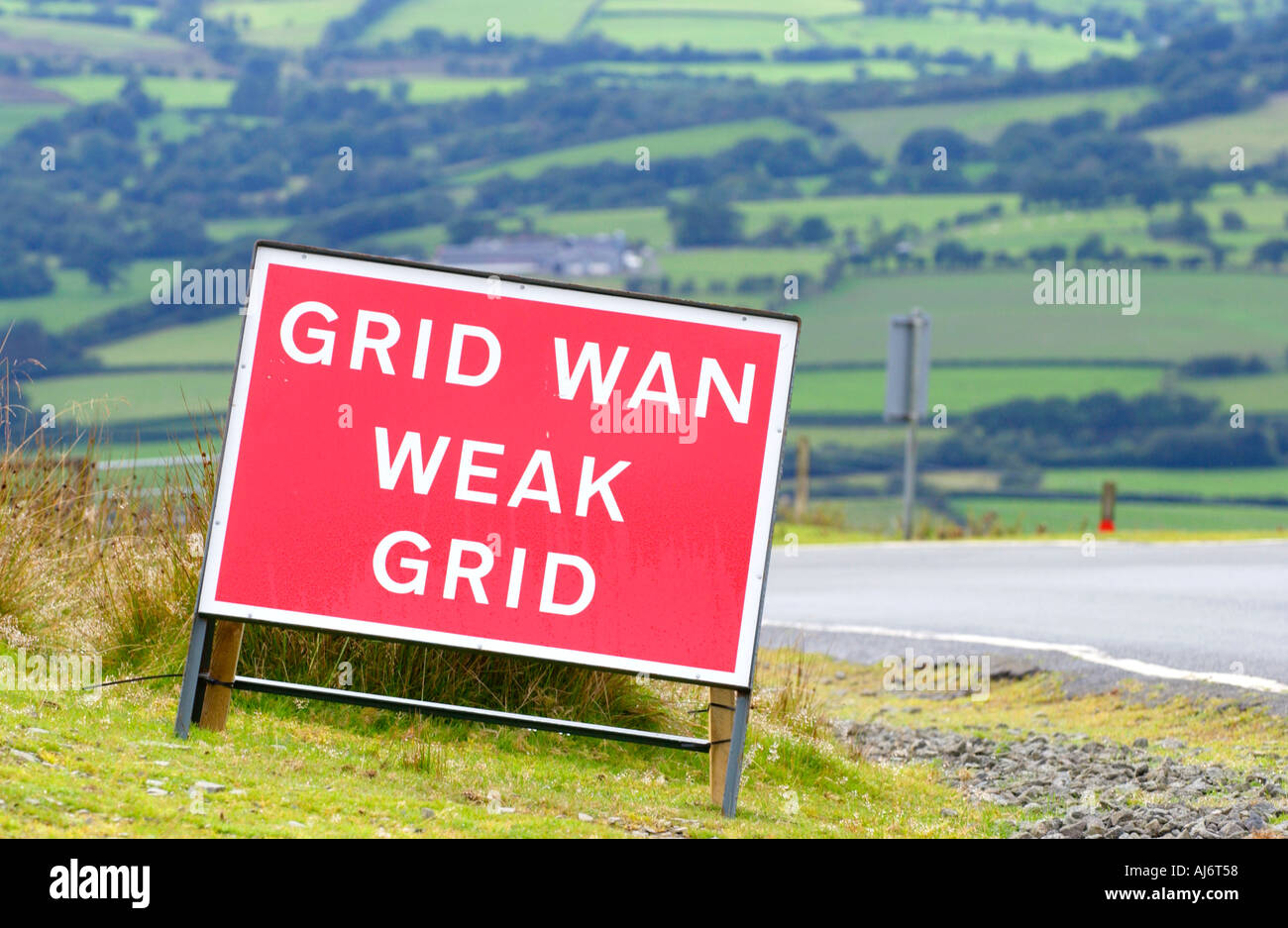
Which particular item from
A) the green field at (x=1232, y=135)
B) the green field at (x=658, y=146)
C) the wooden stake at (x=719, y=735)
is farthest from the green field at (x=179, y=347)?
the green field at (x=1232, y=135)

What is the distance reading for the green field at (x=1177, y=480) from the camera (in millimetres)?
63750

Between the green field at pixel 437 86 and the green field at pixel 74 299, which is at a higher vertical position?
the green field at pixel 437 86

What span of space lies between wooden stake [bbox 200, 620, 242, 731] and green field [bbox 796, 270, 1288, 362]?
7203 cm

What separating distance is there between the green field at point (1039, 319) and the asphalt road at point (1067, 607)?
59655 millimetres

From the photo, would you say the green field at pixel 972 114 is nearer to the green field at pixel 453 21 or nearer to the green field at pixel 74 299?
the green field at pixel 453 21

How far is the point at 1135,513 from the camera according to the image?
53.4 metres

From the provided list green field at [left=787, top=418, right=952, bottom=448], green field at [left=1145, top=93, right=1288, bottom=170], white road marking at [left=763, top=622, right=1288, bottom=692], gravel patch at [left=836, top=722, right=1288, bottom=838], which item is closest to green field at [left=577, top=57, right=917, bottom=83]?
green field at [left=1145, top=93, right=1288, bottom=170]

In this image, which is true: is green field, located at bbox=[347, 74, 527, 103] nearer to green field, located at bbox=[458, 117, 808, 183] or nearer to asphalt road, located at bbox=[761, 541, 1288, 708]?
green field, located at bbox=[458, 117, 808, 183]

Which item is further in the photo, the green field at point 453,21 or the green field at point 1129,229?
the green field at point 453,21

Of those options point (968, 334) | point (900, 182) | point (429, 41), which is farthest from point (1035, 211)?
point (429, 41)

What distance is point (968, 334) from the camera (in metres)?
85.0

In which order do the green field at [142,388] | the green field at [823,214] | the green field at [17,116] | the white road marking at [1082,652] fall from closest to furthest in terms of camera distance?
1. the white road marking at [1082,652]
2. the green field at [142,388]
3. the green field at [823,214]
4. the green field at [17,116]

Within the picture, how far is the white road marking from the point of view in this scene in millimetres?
9148

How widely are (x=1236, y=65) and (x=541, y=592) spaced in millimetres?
168797
